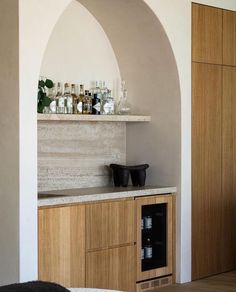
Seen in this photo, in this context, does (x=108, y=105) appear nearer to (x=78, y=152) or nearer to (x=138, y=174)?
(x=78, y=152)

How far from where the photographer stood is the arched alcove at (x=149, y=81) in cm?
584

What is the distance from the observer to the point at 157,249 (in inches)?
231

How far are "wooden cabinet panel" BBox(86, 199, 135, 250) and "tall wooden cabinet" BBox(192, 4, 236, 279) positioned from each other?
2.63 feet

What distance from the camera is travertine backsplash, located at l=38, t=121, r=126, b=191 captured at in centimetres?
561

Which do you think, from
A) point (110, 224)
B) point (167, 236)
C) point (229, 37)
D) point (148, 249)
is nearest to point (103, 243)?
point (110, 224)

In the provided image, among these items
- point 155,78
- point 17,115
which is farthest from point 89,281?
point 155,78

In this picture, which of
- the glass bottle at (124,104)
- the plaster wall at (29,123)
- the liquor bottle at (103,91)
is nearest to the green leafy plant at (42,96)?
the plaster wall at (29,123)

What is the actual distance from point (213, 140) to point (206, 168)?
26cm

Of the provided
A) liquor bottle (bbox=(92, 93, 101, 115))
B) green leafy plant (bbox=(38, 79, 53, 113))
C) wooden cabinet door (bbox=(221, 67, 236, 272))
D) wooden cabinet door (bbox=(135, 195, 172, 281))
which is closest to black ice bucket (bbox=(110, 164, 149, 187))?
wooden cabinet door (bbox=(135, 195, 172, 281))

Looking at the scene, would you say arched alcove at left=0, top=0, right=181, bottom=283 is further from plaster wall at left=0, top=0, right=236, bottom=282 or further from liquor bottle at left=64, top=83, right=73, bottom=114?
liquor bottle at left=64, top=83, right=73, bottom=114

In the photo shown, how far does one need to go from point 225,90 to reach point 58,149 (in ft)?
5.59

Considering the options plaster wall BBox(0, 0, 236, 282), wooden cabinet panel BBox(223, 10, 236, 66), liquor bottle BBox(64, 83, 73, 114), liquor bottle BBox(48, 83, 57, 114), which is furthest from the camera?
wooden cabinet panel BBox(223, 10, 236, 66)

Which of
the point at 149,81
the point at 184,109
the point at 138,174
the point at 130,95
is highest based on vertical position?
the point at 149,81

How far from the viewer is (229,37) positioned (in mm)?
6406
